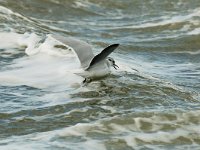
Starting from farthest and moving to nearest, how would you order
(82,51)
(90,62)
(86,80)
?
(82,51) < (86,80) < (90,62)

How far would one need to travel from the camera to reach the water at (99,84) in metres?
7.11

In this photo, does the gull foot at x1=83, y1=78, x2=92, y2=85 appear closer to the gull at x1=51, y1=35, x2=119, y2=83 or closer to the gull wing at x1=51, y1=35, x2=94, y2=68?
the gull at x1=51, y1=35, x2=119, y2=83

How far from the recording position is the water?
711 centimetres

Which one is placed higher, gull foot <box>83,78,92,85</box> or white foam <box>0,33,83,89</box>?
white foam <box>0,33,83,89</box>

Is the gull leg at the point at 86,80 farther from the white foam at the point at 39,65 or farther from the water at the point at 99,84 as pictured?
the white foam at the point at 39,65

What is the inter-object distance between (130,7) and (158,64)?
280 inches

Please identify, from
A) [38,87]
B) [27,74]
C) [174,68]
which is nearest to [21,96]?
[38,87]

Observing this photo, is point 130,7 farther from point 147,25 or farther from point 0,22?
point 0,22

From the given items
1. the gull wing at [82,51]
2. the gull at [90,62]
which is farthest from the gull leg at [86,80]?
the gull wing at [82,51]

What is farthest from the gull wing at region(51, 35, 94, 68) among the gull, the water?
the water

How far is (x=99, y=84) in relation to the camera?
373 inches

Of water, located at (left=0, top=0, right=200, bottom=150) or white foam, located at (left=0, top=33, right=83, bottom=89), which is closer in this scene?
water, located at (left=0, top=0, right=200, bottom=150)

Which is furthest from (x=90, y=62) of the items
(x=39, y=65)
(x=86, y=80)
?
(x=39, y=65)

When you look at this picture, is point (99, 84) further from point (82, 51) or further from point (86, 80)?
point (82, 51)
